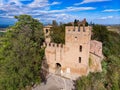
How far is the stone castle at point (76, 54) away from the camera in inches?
711

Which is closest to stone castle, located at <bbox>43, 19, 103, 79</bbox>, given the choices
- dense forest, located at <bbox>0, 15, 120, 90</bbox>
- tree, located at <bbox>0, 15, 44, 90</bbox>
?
dense forest, located at <bbox>0, 15, 120, 90</bbox>

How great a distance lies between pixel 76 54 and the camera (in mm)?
18594

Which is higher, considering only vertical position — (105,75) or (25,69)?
(25,69)

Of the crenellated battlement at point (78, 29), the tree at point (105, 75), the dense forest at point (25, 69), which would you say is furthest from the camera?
the crenellated battlement at point (78, 29)

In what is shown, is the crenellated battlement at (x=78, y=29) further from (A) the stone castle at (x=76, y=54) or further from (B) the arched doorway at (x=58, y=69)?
(B) the arched doorway at (x=58, y=69)

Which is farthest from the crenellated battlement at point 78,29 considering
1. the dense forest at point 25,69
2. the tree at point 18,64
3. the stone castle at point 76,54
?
the tree at point 18,64

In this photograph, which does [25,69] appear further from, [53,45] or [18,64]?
[53,45]

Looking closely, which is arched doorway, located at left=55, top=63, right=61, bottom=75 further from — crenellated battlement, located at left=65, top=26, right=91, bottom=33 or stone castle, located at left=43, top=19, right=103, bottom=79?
crenellated battlement, located at left=65, top=26, right=91, bottom=33

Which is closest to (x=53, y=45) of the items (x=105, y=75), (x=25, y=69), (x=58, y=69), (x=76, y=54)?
(x=58, y=69)

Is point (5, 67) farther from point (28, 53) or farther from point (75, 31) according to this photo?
point (75, 31)

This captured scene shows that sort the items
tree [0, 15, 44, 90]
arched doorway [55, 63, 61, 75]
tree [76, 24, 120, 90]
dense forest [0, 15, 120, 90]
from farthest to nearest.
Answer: arched doorway [55, 63, 61, 75] → tree [0, 15, 44, 90] → dense forest [0, 15, 120, 90] → tree [76, 24, 120, 90]

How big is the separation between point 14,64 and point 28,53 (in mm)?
1615

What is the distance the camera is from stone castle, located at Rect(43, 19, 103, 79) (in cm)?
1805

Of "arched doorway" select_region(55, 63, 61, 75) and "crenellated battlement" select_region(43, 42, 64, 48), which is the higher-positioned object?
"crenellated battlement" select_region(43, 42, 64, 48)
